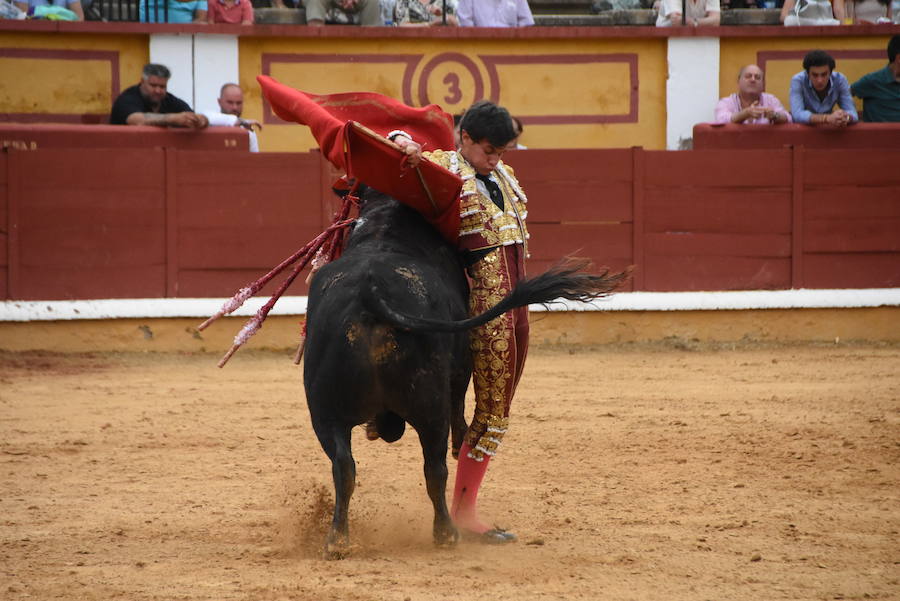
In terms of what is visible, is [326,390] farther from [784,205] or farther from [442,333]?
[784,205]

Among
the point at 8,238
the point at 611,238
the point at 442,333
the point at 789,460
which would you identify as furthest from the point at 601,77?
the point at 442,333

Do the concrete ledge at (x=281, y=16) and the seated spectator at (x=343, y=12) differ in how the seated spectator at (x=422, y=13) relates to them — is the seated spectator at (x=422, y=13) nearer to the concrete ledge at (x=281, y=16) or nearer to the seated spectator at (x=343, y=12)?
the seated spectator at (x=343, y=12)

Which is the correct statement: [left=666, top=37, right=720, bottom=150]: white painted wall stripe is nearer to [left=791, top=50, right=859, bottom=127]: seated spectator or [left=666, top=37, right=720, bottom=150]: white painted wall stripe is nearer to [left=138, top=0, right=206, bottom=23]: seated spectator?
[left=791, top=50, right=859, bottom=127]: seated spectator

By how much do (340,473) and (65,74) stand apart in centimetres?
603

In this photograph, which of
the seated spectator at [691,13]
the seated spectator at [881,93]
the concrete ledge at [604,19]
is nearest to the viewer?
the seated spectator at [881,93]

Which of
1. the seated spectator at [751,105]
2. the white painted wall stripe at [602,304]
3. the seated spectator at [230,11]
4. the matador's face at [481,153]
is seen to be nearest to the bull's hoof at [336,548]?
the matador's face at [481,153]

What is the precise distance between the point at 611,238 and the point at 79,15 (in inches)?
154

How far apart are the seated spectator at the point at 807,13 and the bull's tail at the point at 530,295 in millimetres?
6312

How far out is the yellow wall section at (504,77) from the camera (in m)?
8.34

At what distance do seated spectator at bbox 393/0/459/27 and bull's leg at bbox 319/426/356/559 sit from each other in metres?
6.07

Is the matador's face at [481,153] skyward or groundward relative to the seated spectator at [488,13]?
groundward

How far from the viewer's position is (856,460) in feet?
13.8

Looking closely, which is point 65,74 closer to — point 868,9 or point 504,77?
point 504,77

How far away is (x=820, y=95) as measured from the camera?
25.9 feet
